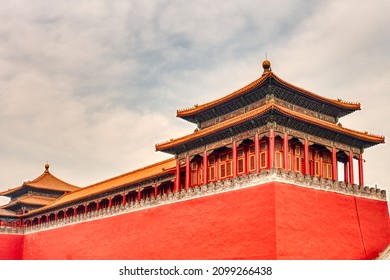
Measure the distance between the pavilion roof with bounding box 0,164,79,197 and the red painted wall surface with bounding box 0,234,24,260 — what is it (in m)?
5.72

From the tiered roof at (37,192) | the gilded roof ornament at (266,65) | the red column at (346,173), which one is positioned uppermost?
the gilded roof ornament at (266,65)

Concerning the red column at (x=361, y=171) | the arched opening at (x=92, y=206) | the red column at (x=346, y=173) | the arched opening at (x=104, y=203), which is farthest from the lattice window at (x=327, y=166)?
the arched opening at (x=92, y=206)

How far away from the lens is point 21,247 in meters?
44.2

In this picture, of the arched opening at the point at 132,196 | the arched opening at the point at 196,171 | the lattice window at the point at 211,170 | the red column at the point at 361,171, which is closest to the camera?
the red column at the point at 361,171

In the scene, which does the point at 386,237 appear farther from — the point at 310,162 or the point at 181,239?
the point at 181,239

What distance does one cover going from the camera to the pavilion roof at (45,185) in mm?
48969

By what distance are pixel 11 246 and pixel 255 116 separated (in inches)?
1119

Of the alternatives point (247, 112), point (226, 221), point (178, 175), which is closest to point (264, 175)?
point (226, 221)

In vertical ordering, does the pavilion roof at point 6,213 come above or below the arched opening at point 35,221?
above

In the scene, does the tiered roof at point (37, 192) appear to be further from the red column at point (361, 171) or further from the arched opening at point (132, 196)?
the red column at point (361, 171)

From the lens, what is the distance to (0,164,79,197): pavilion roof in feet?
161

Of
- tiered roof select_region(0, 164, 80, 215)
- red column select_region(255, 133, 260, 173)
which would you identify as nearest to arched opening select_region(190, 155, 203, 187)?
red column select_region(255, 133, 260, 173)

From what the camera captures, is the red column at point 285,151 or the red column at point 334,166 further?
the red column at point 334,166

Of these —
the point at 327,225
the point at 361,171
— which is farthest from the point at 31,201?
the point at 327,225
